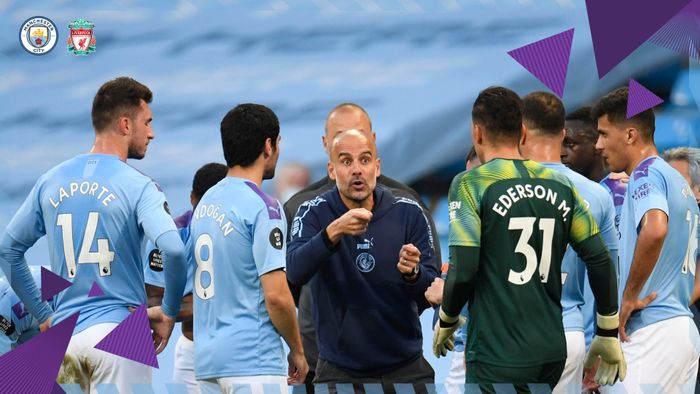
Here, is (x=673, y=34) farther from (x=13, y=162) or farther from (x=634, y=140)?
(x=13, y=162)

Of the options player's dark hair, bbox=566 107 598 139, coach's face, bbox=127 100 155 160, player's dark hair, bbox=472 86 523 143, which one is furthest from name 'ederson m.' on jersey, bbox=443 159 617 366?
player's dark hair, bbox=566 107 598 139

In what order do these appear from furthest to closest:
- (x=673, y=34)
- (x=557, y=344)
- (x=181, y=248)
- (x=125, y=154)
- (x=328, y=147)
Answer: (x=673, y=34) < (x=328, y=147) < (x=125, y=154) < (x=181, y=248) < (x=557, y=344)

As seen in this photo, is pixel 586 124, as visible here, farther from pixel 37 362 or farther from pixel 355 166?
pixel 37 362

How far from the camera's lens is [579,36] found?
740cm

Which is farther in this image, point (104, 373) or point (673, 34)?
point (673, 34)

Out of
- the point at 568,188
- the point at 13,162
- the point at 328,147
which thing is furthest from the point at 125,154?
the point at 13,162

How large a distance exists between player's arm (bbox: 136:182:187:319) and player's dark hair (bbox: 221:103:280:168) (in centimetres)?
43

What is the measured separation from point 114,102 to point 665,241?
265cm

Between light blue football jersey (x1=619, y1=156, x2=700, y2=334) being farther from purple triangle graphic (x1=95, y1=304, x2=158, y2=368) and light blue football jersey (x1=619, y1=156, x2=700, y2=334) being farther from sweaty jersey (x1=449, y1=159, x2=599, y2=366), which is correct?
purple triangle graphic (x1=95, y1=304, x2=158, y2=368)

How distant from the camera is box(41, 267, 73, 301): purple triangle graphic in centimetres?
464

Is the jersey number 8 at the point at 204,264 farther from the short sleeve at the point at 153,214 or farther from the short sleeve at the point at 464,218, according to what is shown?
the short sleeve at the point at 464,218

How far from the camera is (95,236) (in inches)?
180

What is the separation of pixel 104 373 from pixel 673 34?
475 cm

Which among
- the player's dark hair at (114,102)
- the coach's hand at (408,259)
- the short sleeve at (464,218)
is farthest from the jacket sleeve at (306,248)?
the player's dark hair at (114,102)
